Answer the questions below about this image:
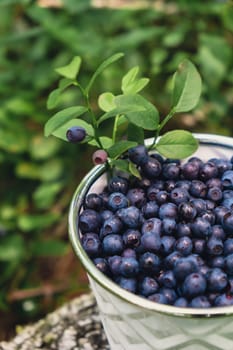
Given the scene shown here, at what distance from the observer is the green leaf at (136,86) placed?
89 cm

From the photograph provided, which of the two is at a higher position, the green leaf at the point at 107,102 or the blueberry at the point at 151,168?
the green leaf at the point at 107,102

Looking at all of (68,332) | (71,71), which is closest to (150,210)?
(71,71)

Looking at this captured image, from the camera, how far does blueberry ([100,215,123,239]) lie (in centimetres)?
83

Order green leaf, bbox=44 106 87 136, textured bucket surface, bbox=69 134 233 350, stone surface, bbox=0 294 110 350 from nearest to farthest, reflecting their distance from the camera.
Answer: textured bucket surface, bbox=69 134 233 350 < green leaf, bbox=44 106 87 136 < stone surface, bbox=0 294 110 350

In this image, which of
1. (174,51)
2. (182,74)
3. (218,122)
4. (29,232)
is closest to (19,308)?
(29,232)

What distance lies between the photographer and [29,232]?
176 centimetres

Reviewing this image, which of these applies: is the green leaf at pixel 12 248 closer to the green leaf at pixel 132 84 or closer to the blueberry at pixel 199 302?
the green leaf at pixel 132 84

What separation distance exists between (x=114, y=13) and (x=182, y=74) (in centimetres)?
88

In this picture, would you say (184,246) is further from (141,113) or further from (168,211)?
(141,113)

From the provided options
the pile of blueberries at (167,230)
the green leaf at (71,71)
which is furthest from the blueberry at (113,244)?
the green leaf at (71,71)

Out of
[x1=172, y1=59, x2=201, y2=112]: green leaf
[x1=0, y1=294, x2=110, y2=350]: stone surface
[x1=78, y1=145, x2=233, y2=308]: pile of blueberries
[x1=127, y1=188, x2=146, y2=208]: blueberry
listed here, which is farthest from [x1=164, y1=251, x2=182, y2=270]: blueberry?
[x1=0, y1=294, x2=110, y2=350]: stone surface

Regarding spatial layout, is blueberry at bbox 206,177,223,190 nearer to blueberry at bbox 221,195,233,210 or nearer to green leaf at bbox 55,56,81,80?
blueberry at bbox 221,195,233,210

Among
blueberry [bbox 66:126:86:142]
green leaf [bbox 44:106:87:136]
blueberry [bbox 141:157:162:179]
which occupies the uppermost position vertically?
green leaf [bbox 44:106:87:136]

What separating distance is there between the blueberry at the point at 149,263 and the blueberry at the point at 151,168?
0.14 metres
